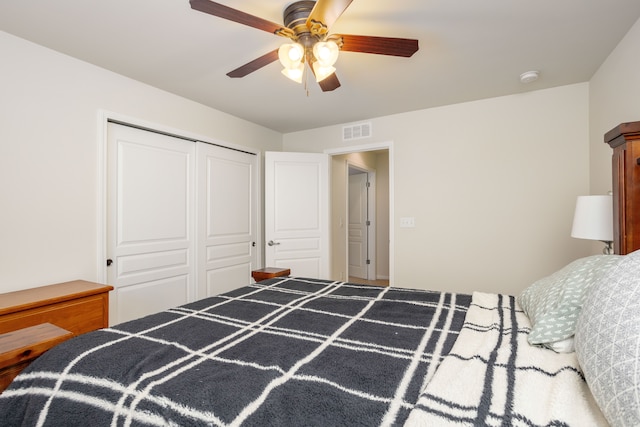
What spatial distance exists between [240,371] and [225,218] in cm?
274

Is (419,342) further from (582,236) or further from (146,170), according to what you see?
(146,170)

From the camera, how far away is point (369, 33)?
6.17ft

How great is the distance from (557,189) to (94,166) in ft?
13.0

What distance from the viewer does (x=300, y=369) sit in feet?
3.03

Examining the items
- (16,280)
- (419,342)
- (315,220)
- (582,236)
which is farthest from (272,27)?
(315,220)

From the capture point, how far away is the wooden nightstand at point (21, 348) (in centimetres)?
99

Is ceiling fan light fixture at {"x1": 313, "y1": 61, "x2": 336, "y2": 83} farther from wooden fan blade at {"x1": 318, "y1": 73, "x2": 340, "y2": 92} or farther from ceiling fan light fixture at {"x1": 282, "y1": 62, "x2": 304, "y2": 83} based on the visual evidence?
wooden fan blade at {"x1": 318, "y1": 73, "x2": 340, "y2": 92}

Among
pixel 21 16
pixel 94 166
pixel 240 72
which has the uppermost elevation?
pixel 21 16

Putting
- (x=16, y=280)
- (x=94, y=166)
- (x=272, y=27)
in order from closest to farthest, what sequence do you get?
(x=272, y=27) → (x=16, y=280) → (x=94, y=166)

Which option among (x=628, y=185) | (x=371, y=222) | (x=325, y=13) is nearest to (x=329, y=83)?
(x=325, y=13)

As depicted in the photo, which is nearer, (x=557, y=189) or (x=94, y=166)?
(x=94, y=166)

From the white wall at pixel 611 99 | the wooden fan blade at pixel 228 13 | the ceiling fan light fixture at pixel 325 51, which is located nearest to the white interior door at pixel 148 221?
the wooden fan blade at pixel 228 13

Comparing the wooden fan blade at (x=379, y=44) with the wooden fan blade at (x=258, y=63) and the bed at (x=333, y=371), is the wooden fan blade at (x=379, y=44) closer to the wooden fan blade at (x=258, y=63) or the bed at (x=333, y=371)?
the wooden fan blade at (x=258, y=63)

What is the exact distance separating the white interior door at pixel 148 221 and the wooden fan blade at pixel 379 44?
207cm
